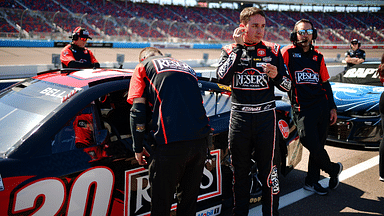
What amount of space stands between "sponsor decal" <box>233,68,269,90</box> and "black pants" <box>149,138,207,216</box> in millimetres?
717

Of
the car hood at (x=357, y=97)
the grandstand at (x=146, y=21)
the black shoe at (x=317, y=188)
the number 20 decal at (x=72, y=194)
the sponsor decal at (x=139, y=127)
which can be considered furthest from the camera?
the grandstand at (x=146, y=21)

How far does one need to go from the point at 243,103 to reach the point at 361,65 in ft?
16.5

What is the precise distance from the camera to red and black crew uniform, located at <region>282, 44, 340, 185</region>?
11.5 feet

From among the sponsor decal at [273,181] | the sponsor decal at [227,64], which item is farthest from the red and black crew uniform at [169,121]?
the sponsor decal at [273,181]

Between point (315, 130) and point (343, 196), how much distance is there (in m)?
0.85

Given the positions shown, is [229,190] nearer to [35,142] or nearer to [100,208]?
[100,208]

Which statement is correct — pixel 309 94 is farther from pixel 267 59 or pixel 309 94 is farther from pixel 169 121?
pixel 169 121

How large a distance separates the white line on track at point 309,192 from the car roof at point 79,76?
1.85 meters

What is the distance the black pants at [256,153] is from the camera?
2740 millimetres

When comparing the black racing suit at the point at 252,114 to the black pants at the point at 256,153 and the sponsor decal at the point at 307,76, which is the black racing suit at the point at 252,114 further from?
the sponsor decal at the point at 307,76

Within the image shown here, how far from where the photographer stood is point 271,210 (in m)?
2.81

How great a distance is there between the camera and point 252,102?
2740 millimetres

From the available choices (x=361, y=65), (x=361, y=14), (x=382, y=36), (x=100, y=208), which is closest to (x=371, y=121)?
(x=361, y=65)

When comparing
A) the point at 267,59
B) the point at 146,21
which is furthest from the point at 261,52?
the point at 146,21
